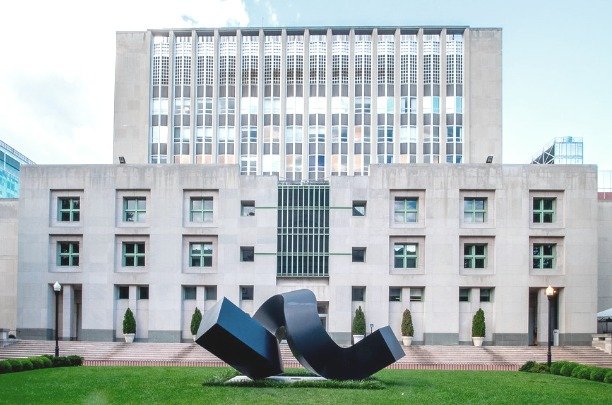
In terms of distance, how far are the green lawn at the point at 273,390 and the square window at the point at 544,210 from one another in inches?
743

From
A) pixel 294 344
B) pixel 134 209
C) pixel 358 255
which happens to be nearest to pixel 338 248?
pixel 358 255

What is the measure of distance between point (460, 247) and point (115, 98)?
51.7 metres

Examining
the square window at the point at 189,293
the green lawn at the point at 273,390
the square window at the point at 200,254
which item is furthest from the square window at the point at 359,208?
the green lawn at the point at 273,390

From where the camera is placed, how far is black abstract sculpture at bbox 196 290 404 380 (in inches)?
1047

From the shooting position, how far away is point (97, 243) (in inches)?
2101

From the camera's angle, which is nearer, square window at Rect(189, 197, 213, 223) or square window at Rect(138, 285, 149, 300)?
square window at Rect(138, 285, 149, 300)

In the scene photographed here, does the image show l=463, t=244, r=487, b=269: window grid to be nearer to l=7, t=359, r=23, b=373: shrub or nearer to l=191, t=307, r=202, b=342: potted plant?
l=191, t=307, r=202, b=342: potted plant

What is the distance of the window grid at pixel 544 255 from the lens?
5297cm

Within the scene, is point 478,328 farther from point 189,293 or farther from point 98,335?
point 98,335

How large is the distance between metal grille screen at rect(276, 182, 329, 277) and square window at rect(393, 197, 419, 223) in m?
4.69

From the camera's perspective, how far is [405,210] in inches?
2098

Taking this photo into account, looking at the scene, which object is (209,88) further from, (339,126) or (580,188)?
(580,188)

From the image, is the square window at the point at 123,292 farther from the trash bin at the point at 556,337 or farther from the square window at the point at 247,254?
the trash bin at the point at 556,337

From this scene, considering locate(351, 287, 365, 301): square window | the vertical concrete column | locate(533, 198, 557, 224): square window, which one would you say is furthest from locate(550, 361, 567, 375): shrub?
the vertical concrete column
